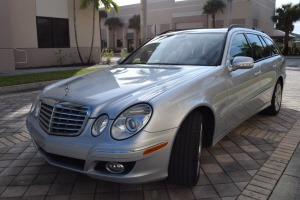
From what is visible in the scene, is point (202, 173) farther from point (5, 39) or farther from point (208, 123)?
point (5, 39)

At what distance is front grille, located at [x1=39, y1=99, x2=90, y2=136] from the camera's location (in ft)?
7.97

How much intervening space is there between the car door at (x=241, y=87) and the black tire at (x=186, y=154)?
88cm

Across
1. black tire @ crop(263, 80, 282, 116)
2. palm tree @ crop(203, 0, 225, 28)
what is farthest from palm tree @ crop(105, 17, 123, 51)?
black tire @ crop(263, 80, 282, 116)

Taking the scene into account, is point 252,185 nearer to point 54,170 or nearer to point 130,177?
point 130,177

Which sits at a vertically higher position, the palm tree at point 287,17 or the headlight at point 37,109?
the palm tree at point 287,17

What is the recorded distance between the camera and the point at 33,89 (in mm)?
8914

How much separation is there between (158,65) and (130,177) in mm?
1726

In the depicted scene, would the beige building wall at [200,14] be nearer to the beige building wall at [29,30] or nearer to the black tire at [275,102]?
the beige building wall at [29,30]

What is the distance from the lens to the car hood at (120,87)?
2.44 metres

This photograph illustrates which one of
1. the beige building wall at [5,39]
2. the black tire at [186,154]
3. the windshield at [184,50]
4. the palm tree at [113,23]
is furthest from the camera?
the palm tree at [113,23]

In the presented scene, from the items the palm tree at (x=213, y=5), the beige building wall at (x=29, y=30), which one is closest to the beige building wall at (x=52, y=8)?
the beige building wall at (x=29, y=30)

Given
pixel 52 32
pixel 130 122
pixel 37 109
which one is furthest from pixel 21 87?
pixel 52 32

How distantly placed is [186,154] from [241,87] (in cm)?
148

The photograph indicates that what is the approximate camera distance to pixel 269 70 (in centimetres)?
464
